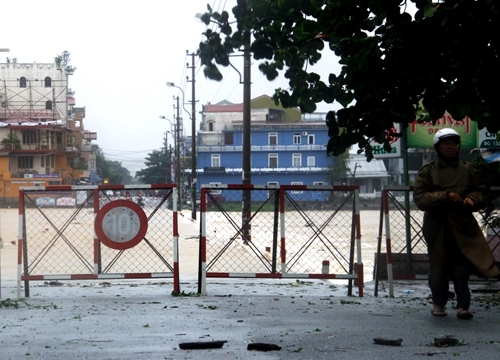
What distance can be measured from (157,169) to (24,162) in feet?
114

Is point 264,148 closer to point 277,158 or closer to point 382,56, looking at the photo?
point 277,158

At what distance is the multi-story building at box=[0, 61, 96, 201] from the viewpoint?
3327 inches

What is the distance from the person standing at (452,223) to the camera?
7996mm

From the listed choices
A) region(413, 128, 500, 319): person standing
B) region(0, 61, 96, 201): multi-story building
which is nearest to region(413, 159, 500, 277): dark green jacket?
region(413, 128, 500, 319): person standing

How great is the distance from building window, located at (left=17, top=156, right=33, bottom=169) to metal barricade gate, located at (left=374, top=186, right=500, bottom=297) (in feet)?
255

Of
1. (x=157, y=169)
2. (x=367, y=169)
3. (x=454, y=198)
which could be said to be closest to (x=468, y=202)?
(x=454, y=198)

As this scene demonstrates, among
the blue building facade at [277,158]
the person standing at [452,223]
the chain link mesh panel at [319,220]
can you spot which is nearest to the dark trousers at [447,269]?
the person standing at [452,223]

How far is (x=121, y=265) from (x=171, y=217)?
440 cm

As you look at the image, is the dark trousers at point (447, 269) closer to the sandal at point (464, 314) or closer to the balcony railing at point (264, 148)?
the sandal at point (464, 314)

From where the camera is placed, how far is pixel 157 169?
119750 mm

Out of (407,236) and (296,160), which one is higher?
(296,160)

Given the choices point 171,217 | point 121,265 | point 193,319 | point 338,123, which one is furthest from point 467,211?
point 121,265

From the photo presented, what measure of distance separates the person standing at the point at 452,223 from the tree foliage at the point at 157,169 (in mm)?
108146

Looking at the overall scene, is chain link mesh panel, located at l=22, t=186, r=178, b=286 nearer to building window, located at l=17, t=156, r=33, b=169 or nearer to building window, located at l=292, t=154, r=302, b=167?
building window, located at l=292, t=154, r=302, b=167
